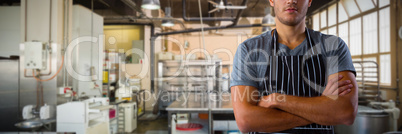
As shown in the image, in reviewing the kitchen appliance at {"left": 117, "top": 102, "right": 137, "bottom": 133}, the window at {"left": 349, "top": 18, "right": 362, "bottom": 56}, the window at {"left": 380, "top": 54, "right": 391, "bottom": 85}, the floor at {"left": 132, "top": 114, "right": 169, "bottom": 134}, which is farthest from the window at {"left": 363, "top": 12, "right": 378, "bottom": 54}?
the kitchen appliance at {"left": 117, "top": 102, "right": 137, "bottom": 133}

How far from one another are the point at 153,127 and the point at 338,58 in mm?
4122

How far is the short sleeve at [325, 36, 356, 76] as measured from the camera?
86 cm

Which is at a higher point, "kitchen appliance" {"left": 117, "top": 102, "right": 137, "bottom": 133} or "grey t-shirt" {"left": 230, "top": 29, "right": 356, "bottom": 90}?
"grey t-shirt" {"left": 230, "top": 29, "right": 356, "bottom": 90}

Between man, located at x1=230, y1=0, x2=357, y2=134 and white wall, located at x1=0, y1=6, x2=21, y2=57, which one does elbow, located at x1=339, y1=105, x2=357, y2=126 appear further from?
white wall, located at x1=0, y1=6, x2=21, y2=57

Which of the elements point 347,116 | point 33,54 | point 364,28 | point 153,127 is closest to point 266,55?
point 347,116

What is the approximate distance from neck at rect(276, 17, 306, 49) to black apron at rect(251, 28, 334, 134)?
0.05 metres

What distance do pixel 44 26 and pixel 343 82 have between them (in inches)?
120

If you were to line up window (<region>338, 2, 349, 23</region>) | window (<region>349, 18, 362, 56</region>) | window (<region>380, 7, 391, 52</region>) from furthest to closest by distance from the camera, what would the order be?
window (<region>380, 7, 391, 52</region>) → window (<region>349, 18, 362, 56</region>) → window (<region>338, 2, 349, 23</region>)

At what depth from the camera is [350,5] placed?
1561 mm

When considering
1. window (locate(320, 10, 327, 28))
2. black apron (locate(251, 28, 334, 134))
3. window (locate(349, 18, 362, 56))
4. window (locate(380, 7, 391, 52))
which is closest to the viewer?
black apron (locate(251, 28, 334, 134))

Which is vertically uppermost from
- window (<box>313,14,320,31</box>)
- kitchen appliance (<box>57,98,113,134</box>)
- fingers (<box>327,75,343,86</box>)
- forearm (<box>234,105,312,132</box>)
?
window (<box>313,14,320,31</box>)

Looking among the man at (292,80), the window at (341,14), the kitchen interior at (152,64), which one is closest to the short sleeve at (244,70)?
the man at (292,80)

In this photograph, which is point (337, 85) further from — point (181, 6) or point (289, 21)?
point (181, 6)

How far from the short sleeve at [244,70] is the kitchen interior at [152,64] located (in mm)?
356
